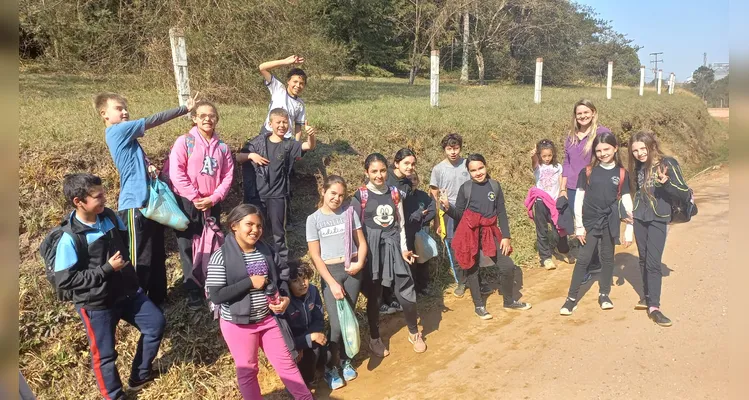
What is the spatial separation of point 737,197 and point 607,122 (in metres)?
13.1

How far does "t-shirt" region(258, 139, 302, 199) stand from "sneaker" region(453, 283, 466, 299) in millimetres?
2274

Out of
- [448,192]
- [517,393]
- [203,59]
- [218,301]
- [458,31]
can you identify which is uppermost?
[458,31]

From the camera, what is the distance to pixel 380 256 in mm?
4414

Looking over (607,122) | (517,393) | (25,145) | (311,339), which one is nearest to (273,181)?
(311,339)

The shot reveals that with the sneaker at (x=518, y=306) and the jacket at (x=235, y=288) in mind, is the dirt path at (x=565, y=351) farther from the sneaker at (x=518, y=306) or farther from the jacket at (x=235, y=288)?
the jacket at (x=235, y=288)

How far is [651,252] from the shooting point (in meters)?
4.62

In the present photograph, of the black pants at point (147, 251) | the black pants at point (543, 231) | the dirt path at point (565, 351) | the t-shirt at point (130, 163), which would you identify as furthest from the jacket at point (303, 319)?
the black pants at point (543, 231)

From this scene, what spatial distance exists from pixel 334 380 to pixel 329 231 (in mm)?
1255

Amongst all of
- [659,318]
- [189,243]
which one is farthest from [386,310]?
[659,318]

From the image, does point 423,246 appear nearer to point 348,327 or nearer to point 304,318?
point 348,327

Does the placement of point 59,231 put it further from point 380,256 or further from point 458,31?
point 458,31

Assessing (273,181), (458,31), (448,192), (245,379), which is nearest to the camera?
(245,379)

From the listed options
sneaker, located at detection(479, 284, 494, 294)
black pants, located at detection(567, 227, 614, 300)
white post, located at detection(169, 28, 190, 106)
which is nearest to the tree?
black pants, located at detection(567, 227, 614, 300)

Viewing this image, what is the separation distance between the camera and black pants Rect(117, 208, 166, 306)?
13.7 feet
